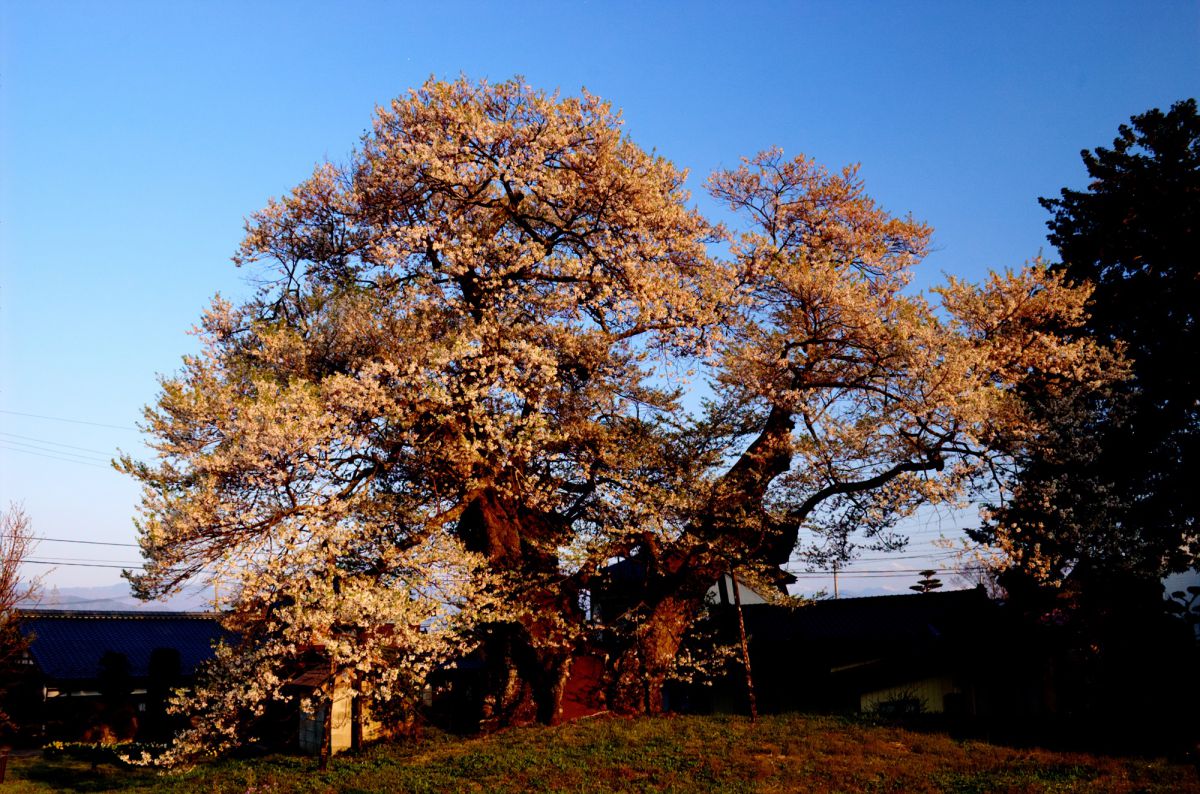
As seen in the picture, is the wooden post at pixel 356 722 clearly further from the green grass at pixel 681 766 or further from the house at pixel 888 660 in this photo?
the house at pixel 888 660

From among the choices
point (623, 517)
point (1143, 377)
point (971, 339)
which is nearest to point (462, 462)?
point (623, 517)

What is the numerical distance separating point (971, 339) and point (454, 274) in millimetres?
13765

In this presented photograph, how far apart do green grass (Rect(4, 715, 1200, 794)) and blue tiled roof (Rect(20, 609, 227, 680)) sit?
19.5 m

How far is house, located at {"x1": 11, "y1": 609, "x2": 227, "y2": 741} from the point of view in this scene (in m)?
36.1

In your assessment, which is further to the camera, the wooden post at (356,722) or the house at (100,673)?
the house at (100,673)

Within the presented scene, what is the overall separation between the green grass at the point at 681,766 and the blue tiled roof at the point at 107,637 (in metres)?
19.5

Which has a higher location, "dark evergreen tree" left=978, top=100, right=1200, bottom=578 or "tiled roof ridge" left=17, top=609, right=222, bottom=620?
"dark evergreen tree" left=978, top=100, right=1200, bottom=578

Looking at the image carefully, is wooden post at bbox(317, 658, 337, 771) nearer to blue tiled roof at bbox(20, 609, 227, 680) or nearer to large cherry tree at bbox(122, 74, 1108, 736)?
large cherry tree at bbox(122, 74, 1108, 736)

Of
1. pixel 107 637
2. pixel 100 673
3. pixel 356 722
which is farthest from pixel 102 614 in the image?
pixel 356 722

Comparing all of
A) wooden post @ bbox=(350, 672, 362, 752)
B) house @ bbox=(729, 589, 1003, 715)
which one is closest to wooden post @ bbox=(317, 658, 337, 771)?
wooden post @ bbox=(350, 672, 362, 752)

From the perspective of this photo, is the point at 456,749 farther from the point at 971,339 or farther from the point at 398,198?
the point at 971,339

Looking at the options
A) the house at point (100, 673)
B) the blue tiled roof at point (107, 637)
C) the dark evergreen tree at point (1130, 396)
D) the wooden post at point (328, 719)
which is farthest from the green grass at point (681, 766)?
the blue tiled roof at point (107, 637)

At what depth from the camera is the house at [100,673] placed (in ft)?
118

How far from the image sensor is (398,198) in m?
22.0
